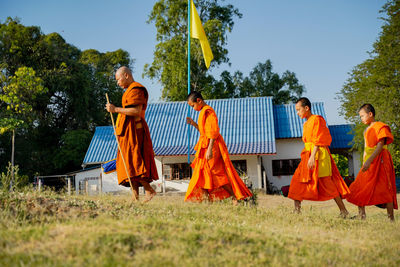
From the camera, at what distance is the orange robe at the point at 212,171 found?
6.27 meters

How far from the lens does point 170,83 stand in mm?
28281

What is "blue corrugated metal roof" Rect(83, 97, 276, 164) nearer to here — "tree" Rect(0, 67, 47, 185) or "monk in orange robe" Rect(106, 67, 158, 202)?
"tree" Rect(0, 67, 47, 185)

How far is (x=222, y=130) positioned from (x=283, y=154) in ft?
12.3

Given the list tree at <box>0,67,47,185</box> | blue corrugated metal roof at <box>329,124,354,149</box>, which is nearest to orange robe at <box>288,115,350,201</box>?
tree at <box>0,67,47,185</box>

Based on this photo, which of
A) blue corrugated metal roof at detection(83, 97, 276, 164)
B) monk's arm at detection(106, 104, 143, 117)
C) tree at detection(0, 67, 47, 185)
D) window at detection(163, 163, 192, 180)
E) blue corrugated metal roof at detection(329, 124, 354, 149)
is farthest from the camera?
blue corrugated metal roof at detection(329, 124, 354, 149)

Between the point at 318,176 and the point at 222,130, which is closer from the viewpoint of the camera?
the point at 318,176

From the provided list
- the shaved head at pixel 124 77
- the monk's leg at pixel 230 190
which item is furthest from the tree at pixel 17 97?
the monk's leg at pixel 230 190

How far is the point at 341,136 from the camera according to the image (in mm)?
23062

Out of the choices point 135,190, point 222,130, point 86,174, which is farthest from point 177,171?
point 135,190

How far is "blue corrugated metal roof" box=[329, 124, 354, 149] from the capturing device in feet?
73.3

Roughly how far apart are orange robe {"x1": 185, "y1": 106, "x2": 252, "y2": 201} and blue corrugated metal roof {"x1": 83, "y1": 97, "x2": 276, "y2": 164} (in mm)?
12901

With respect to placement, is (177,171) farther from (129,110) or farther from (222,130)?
(129,110)

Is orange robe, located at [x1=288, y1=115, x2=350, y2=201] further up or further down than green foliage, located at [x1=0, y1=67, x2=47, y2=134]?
further down

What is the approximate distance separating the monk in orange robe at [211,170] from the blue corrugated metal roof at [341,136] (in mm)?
16856
